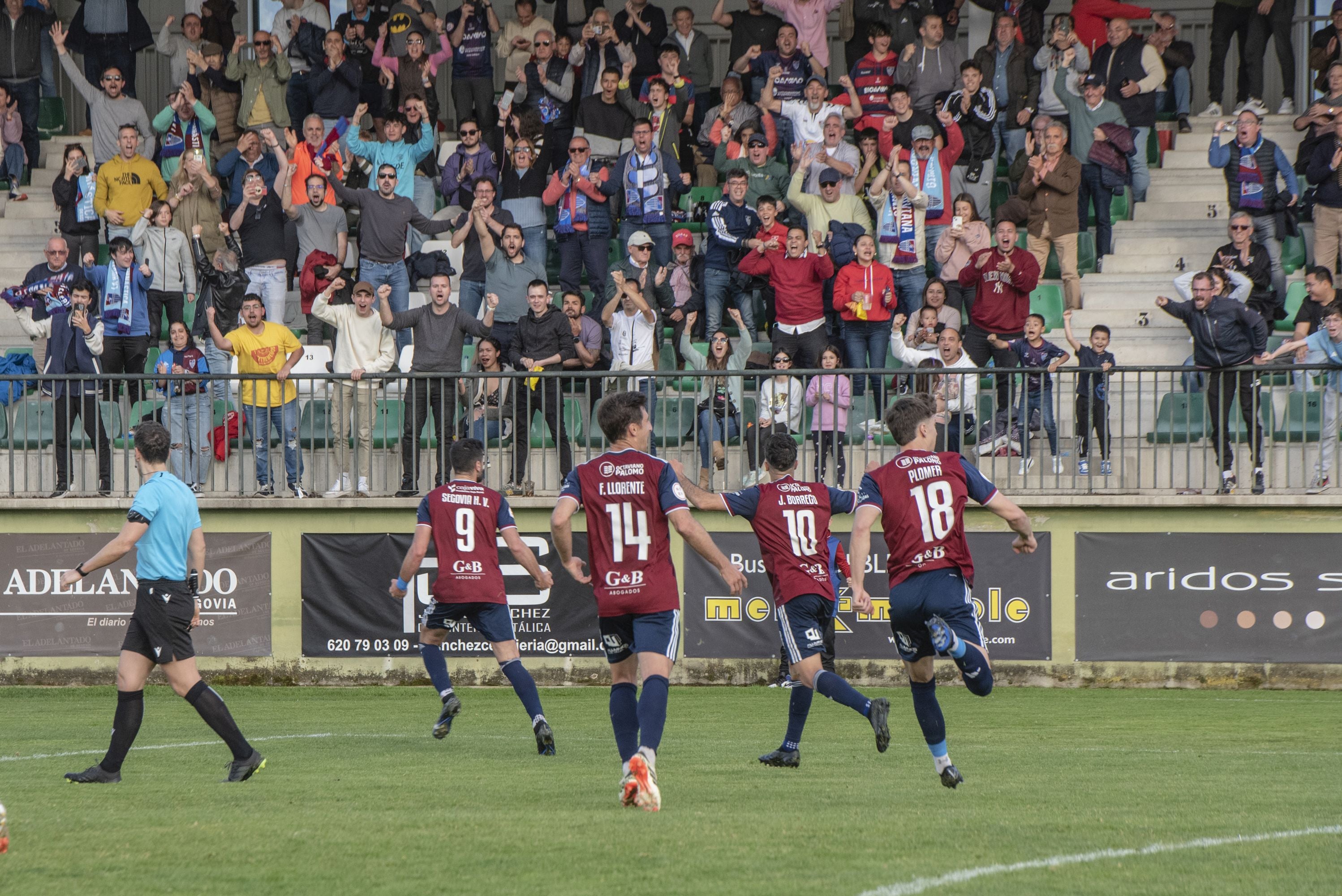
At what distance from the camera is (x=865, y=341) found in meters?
16.5

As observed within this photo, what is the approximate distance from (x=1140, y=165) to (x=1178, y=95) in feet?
6.41

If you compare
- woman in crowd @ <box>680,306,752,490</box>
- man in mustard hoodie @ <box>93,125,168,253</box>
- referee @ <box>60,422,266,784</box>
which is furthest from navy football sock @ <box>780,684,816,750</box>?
man in mustard hoodie @ <box>93,125,168,253</box>

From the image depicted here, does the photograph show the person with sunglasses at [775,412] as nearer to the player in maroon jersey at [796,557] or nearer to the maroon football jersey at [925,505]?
the player in maroon jersey at [796,557]

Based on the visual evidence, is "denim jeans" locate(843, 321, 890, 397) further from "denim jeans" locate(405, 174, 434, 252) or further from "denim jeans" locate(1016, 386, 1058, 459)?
"denim jeans" locate(405, 174, 434, 252)

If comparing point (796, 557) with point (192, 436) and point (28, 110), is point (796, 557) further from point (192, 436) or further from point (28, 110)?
point (28, 110)

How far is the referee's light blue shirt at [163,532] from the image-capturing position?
8.75 meters

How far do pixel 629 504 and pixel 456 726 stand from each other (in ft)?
15.4

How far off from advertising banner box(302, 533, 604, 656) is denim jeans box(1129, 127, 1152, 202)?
8342 mm

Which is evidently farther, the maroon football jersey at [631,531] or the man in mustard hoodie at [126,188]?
the man in mustard hoodie at [126,188]

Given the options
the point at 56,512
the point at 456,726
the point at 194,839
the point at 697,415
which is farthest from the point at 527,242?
the point at 194,839

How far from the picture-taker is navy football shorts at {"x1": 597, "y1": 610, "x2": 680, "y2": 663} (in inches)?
323

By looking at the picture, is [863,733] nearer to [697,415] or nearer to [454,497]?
[454,497]

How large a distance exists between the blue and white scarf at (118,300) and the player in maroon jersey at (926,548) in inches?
422

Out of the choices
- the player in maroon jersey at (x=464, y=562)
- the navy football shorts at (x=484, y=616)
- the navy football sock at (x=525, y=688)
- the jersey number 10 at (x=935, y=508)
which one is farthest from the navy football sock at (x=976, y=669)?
the navy football shorts at (x=484, y=616)
